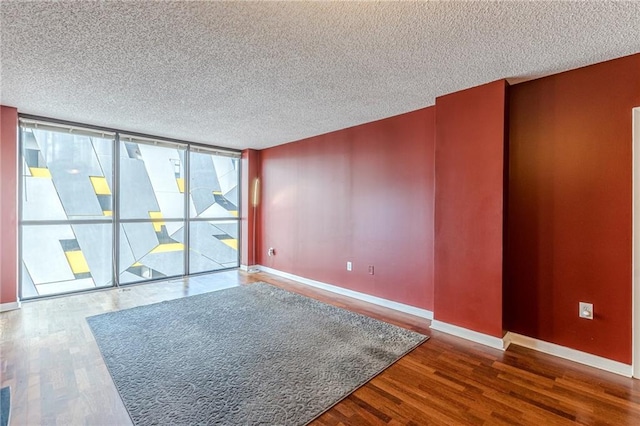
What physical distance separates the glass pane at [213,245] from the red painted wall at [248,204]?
19 cm

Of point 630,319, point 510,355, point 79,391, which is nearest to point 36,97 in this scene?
point 79,391

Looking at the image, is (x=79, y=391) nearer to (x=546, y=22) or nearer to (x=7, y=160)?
(x=7, y=160)

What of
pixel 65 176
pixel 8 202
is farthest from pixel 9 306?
pixel 65 176

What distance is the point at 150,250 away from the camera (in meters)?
4.76

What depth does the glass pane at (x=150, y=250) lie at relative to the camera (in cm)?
449

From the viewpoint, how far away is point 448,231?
2910 millimetres

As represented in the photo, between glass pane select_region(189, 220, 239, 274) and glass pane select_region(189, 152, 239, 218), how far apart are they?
0.70 feet

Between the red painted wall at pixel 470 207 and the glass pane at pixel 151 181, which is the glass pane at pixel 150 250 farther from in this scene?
the red painted wall at pixel 470 207

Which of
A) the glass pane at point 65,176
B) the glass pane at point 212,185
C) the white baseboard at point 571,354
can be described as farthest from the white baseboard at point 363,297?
the glass pane at point 65,176

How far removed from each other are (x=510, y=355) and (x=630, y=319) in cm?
88

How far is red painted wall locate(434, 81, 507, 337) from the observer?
258 cm

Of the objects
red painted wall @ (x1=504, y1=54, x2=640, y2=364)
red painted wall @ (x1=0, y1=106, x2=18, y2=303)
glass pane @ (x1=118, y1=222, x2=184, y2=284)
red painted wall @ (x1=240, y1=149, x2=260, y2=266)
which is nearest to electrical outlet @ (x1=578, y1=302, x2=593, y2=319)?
red painted wall @ (x1=504, y1=54, x2=640, y2=364)

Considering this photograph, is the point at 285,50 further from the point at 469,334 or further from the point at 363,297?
the point at 363,297

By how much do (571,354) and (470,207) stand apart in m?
1.45
